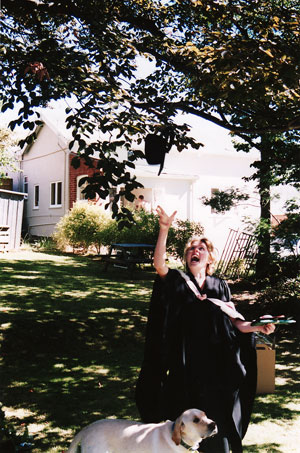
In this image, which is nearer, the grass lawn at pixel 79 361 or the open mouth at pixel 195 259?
the open mouth at pixel 195 259

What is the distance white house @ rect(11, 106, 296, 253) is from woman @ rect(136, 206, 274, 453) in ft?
57.1

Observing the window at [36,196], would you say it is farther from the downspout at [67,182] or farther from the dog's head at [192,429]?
the dog's head at [192,429]

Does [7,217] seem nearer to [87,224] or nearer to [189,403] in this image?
[87,224]

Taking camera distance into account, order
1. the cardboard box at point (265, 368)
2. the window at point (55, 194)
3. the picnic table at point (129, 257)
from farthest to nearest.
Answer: the window at point (55, 194) < the picnic table at point (129, 257) < the cardboard box at point (265, 368)

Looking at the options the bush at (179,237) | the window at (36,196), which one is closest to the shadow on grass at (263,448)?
the bush at (179,237)

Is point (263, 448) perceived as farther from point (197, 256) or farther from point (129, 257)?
point (129, 257)

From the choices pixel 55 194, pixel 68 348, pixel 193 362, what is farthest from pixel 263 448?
pixel 55 194

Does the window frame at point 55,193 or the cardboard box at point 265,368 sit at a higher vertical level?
the window frame at point 55,193

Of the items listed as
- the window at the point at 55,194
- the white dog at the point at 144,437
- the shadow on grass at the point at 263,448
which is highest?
the window at the point at 55,194

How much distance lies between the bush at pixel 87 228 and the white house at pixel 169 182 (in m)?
2.79

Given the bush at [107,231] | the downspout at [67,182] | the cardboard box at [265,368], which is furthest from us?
the downspout at [67,182]

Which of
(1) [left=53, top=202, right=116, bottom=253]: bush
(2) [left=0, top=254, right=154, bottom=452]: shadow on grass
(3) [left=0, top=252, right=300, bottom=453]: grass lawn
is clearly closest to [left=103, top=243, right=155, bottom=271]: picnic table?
(2) [left=0, top=254, right=154, bottom=452]: shadow on grass

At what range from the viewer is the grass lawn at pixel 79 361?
4668 mm

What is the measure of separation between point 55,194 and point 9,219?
4.52 meters
